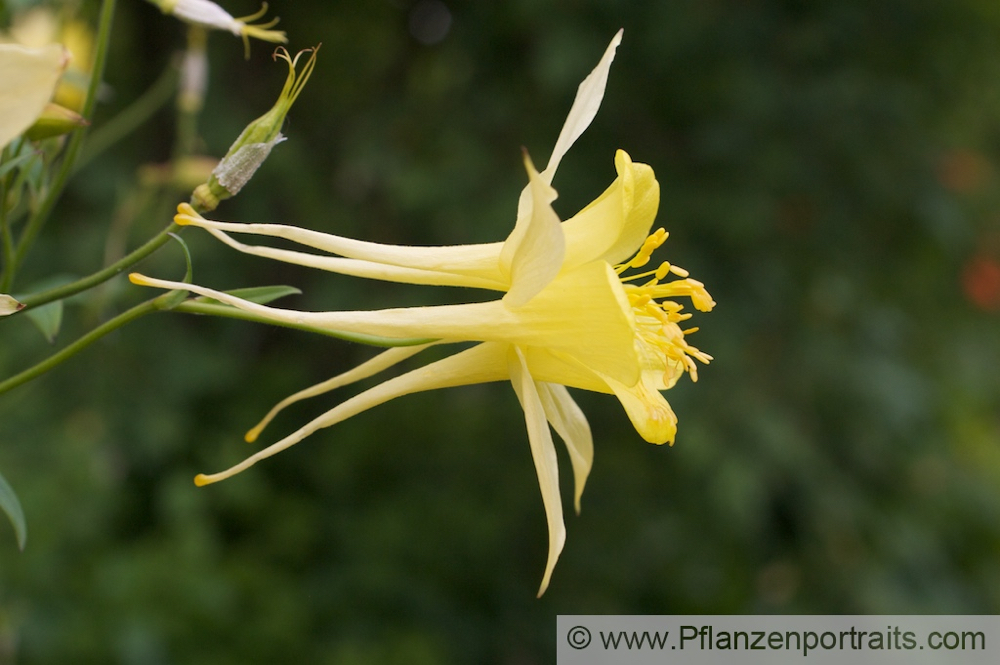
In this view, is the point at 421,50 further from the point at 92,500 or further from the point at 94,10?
the point at 92,500

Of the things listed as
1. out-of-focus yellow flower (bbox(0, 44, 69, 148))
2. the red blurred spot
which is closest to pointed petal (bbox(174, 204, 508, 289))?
→ out-of-focus yellow flower (bbox(0, 44, 69, 148))

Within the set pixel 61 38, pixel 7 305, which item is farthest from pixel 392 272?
pixel 61 38

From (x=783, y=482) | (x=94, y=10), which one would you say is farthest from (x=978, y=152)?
(x=94, y=10)

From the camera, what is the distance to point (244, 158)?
603mm

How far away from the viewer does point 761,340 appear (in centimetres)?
279

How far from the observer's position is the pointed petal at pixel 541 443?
61 cm

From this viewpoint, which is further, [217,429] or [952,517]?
[952,517]

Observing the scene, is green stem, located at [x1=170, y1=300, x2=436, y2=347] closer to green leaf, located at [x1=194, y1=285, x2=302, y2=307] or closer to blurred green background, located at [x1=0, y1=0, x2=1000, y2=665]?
green leaf, located at [x1=194, y1=285, x2=302, y2=307]

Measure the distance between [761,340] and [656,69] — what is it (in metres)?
0.84

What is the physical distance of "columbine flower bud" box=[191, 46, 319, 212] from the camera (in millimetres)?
598

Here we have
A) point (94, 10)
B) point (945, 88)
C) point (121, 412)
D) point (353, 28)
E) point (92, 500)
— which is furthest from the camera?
point (353, 28)

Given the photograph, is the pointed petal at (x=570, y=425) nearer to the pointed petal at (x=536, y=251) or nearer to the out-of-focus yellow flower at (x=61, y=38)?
the pointed petal at (x=536, y=251)

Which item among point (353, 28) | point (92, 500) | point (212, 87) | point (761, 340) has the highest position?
point (353, 28)

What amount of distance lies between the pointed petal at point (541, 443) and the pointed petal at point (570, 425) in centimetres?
4
